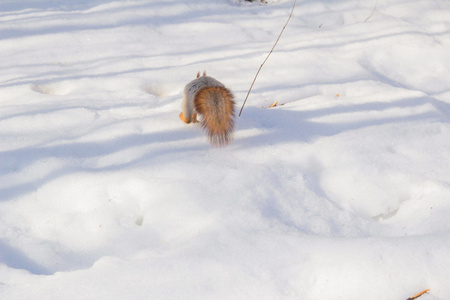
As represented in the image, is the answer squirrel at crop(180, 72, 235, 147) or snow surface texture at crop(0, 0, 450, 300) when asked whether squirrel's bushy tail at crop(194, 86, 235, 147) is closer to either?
squirrel at crop(180, 72, 235, 147)

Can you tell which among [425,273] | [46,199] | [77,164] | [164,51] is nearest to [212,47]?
[164,51]

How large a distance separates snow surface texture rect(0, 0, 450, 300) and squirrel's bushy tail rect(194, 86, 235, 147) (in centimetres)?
12

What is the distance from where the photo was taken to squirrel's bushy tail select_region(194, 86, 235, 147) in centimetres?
254

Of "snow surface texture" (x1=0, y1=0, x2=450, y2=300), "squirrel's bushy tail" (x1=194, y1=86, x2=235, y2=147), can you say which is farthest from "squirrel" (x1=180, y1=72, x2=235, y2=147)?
"snow surface texture" (x1=0, y1=0, x2=450, y2=300)

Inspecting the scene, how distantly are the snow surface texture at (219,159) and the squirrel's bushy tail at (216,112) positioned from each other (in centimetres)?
12

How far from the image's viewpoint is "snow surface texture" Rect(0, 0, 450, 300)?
1763 millimetres

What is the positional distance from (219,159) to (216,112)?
0.28 m

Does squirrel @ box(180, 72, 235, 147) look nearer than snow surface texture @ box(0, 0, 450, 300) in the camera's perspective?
No

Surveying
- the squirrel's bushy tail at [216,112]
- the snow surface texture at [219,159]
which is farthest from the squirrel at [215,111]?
the snow surface texture at [219,159]

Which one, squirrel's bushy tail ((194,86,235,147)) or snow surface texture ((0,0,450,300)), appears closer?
snow surface texture ((0,0,450,300))

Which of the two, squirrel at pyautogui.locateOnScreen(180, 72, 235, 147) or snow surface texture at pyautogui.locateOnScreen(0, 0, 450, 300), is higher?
squirrel at pyautogui.locateOnScreen(180, 72, 235, 147)

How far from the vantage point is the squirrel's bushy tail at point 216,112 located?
2535mm

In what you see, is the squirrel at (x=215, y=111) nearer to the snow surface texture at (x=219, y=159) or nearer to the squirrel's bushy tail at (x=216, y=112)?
the squirrel's bushy tail at (x=216, y=112)

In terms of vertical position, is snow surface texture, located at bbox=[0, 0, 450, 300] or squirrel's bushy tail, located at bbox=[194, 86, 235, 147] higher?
squirrel's bushy tail, located at bbox=[194, 86, 235, 147]
